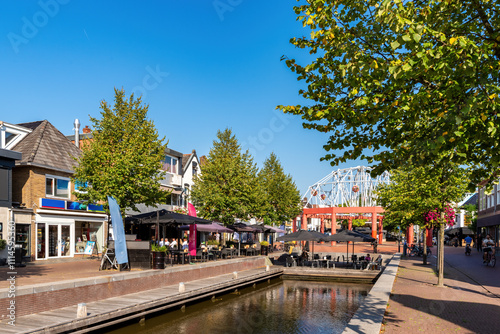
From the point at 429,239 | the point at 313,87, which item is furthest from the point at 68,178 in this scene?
the point at 429,239

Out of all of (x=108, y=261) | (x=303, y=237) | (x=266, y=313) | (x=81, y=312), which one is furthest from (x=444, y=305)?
(x=303, y=237)

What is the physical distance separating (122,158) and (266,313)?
36.5ft

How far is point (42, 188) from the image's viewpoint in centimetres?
2566

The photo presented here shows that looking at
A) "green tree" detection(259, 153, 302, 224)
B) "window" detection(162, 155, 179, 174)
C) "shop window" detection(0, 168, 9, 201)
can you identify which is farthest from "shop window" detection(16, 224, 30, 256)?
"green tree" detection(259, 153, 302, 224)

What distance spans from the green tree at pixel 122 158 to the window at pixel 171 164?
44.3ft

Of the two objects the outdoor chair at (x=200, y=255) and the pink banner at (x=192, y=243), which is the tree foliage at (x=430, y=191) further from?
the outdoor chair at (x=200, y=255)

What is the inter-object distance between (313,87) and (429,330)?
6.28m

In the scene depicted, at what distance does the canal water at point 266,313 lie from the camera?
15000 mm

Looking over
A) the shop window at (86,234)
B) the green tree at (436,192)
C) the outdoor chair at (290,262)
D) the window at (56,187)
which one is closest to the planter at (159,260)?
the window at (56,187)

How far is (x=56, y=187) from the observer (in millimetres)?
27016

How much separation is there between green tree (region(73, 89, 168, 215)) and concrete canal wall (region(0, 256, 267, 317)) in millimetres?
5694

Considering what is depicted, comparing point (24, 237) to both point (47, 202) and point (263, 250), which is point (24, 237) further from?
point (263, 250)

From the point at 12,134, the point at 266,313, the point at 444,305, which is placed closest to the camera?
the point at 444,305

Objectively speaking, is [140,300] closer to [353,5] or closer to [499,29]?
[353,5]
